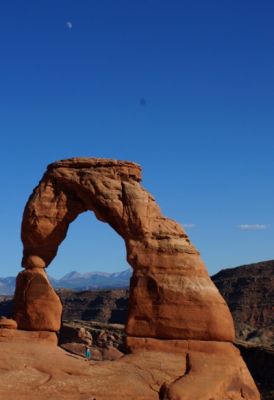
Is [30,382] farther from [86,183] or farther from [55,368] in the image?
[86,183]

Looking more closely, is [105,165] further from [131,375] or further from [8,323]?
[131,375]

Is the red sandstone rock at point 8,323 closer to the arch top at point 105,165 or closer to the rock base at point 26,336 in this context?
the rock base at point 26,336

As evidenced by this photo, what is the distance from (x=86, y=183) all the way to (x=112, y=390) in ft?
23.8

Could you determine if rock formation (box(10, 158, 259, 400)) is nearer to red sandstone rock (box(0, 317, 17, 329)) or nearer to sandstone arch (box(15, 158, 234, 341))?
sandstone arch (box(15, 158, 234, 341))

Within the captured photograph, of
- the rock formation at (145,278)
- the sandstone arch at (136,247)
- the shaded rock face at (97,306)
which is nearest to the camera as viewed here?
the rock formation at (145,278)

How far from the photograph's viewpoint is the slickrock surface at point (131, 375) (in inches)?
725

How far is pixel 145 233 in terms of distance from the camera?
2194 cm

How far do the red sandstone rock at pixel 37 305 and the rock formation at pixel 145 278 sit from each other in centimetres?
3

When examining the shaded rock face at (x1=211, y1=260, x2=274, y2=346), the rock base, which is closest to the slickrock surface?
the rock base

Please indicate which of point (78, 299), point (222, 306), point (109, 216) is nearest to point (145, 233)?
point (109, 216)

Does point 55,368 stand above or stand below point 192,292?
below

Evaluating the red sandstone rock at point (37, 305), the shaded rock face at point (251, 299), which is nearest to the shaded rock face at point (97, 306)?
Answer: the shaded rock face at point (251, 299)

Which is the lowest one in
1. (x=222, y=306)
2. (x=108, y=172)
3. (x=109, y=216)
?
(x=222, y=306)

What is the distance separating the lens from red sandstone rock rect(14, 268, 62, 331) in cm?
2216
